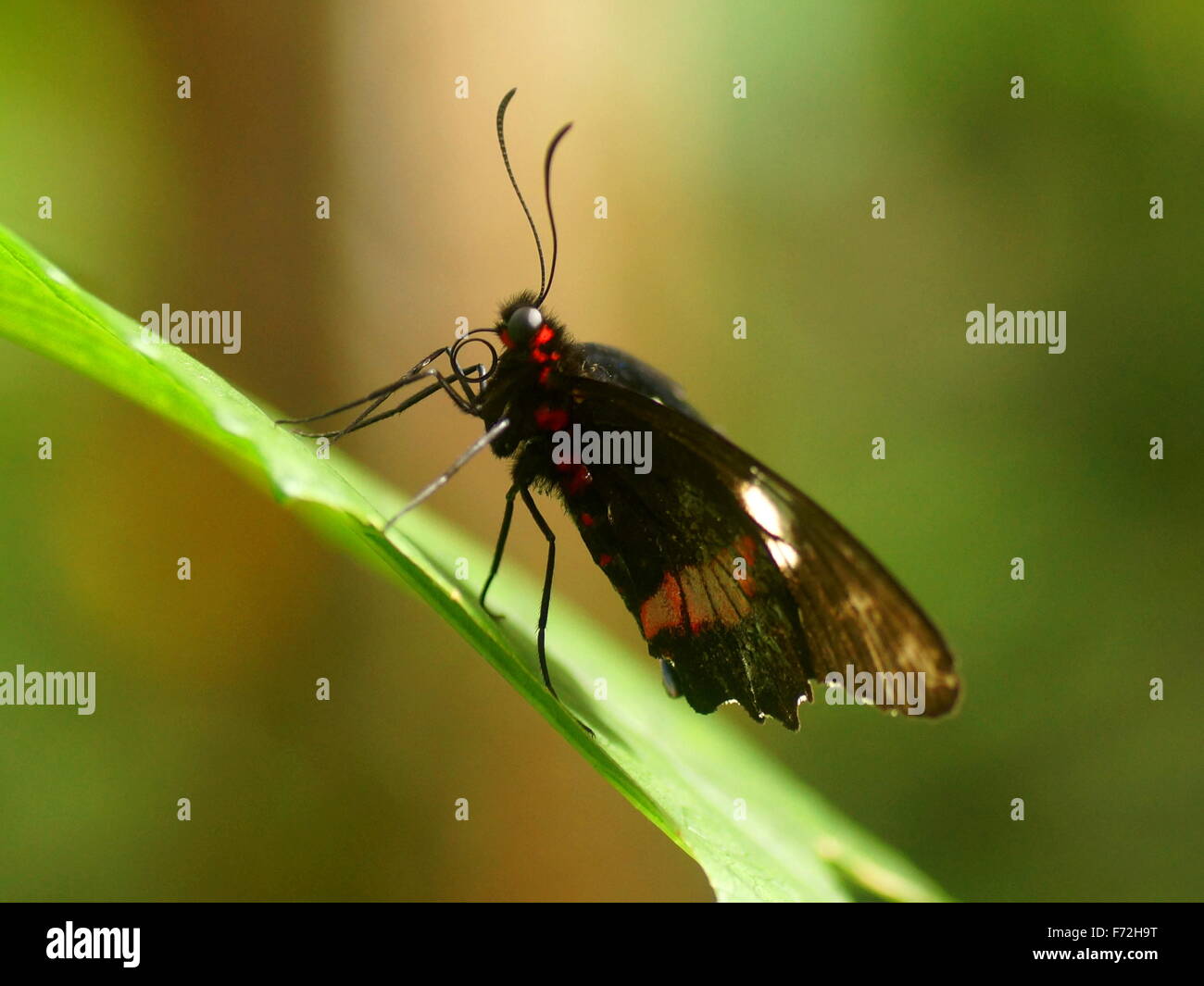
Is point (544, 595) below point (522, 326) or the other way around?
below

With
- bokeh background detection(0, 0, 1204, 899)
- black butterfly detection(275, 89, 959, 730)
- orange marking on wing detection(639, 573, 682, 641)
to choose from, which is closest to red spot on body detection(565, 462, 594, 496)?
black butterfly detection(275, 89, 959, 730)

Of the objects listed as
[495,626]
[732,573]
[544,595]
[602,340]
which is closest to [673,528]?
[732,573]

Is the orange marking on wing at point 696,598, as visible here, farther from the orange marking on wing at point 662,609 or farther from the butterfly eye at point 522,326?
the butterfly eye at point 522,326

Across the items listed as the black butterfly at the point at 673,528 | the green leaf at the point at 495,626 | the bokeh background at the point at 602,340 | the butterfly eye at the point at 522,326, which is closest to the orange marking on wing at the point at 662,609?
the black butterfly at the point at 673,528

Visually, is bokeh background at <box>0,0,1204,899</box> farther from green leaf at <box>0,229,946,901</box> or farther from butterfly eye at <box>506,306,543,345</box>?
butterfly eye at <box>506,306,543,345</box>

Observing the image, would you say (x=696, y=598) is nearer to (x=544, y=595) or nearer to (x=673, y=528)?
(x=673, y=528)

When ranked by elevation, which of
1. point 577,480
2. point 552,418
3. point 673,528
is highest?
point 552,418

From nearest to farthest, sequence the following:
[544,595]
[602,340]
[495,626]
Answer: [495,626] → [544,595] → [602,340]
